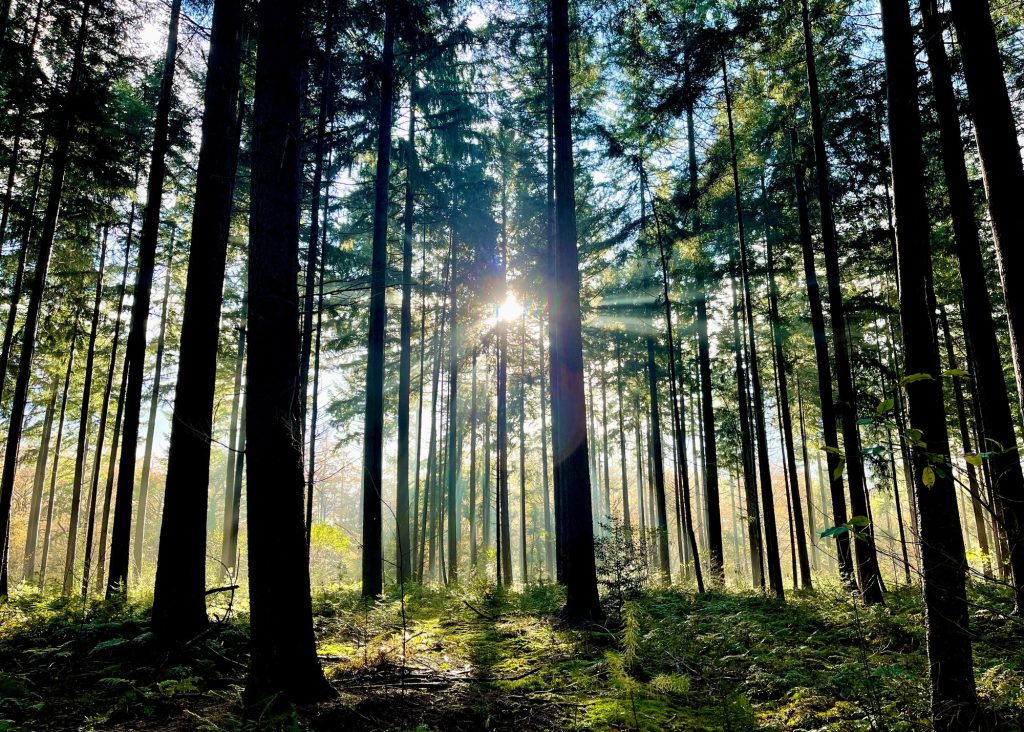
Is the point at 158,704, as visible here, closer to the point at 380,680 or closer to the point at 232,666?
the point at 232,666

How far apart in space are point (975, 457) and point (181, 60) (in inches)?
435

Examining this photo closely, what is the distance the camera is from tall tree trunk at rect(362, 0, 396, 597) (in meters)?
10.3

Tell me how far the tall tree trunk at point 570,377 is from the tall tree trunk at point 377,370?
3399 millimetres

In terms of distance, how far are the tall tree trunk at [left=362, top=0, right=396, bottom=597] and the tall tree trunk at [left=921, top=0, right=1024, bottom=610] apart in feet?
26.7

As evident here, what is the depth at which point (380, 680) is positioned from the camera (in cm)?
471

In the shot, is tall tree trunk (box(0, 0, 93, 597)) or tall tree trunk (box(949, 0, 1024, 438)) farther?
tall tree trunk (box(0, 0, 93, 597))

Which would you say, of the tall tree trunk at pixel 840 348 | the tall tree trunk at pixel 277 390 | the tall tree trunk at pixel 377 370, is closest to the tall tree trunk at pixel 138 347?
the tall tree trunk at pixel 377 370

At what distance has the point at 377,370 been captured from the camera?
36.3 feet

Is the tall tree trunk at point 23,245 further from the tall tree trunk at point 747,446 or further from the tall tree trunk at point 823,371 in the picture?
the tall tree trunk at point 747,446

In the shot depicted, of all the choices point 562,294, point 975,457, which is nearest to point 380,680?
point 975,457

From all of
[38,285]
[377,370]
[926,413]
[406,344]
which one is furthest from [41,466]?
[926,413]

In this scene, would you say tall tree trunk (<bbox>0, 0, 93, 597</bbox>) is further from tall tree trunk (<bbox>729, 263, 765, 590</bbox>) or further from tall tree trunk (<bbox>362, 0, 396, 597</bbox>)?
Result: tall tree trunk (<bbox>729, 263, 765, 590</bbox>)

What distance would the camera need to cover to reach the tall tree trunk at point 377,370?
1030 centimetres

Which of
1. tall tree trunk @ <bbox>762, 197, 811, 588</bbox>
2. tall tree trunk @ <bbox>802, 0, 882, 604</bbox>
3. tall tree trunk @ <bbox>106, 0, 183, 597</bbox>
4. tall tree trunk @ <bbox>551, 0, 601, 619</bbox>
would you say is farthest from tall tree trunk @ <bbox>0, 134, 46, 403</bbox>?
tall tree trunk @ <bbox>762, 197, 811, 588</bbox>
